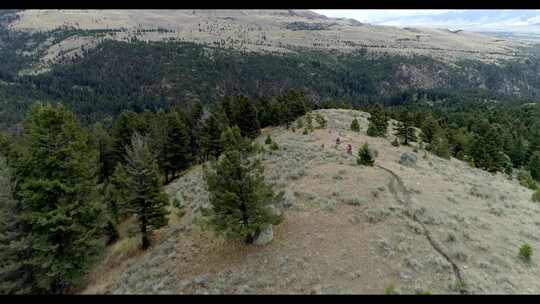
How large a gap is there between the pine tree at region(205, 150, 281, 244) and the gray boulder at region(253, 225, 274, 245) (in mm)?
963

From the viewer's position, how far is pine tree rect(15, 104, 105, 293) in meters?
20.6

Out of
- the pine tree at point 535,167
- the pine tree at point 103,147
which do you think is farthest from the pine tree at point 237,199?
the pine tree at point 535,167

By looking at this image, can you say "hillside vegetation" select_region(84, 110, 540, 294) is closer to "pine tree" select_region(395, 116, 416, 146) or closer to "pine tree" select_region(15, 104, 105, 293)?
"pine tree" select_region(15, 104, 105, 293)

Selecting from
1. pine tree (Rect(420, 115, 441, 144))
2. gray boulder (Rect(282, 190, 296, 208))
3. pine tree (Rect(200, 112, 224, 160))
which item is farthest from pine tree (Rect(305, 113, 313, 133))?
gray boulder (Rect(282, 190, 296, 208))

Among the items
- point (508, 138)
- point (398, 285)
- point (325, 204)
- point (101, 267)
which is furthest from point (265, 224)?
point (508, 138)

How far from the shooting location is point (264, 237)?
70.1 feet

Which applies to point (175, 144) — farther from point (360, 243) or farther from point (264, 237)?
point (360, 243)

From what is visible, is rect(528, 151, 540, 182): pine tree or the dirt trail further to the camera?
rect(528, 151, 540, 182): pine tree

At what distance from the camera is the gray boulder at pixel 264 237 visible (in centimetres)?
2123

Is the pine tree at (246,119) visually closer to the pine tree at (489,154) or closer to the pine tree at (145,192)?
the pine tree at (145,192)

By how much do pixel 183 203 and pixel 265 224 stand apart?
50.3 feet

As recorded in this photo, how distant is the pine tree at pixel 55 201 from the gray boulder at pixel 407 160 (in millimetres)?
27628

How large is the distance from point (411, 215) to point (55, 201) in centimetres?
2255

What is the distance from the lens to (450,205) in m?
25.7
